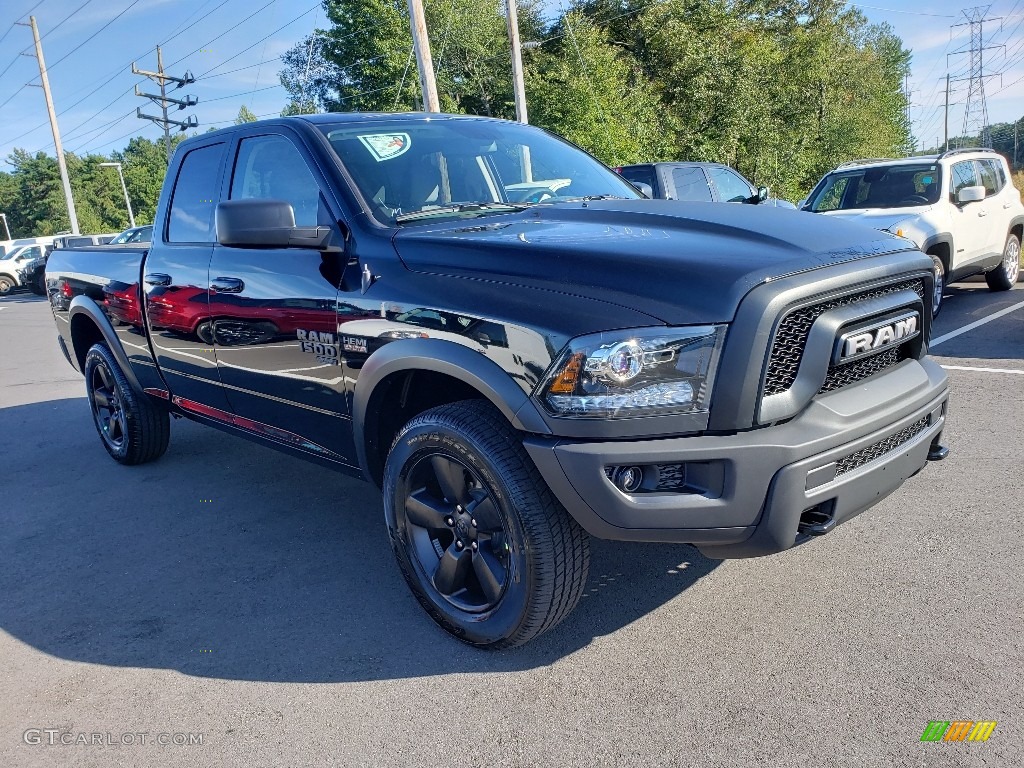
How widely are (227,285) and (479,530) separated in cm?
177

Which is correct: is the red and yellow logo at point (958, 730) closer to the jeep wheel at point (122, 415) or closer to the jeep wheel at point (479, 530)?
the jeep wheel at point (479, 530)

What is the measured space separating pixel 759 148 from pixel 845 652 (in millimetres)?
31583

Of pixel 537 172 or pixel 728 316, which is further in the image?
pixel 537 172

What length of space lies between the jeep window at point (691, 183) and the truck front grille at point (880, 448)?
28.2 feet

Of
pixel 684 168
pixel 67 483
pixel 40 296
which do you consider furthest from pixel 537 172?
pixel 40 296

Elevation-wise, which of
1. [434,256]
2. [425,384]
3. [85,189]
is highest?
[85,189]

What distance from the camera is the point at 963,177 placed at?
8977mm

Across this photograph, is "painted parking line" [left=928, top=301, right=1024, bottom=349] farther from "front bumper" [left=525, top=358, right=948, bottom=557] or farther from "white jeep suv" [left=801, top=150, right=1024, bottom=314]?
"front bumper" [left=525, top=358, right=948, bottom=557]

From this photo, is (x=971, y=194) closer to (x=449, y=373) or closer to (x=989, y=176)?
(x=989, y=176)

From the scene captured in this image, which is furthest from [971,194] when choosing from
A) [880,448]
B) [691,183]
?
[880,448]

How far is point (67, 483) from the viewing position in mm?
5098

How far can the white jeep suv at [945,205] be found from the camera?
26.8ft

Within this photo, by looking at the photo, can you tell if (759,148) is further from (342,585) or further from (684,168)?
(342,585)

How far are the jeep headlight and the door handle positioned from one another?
1911 mm
